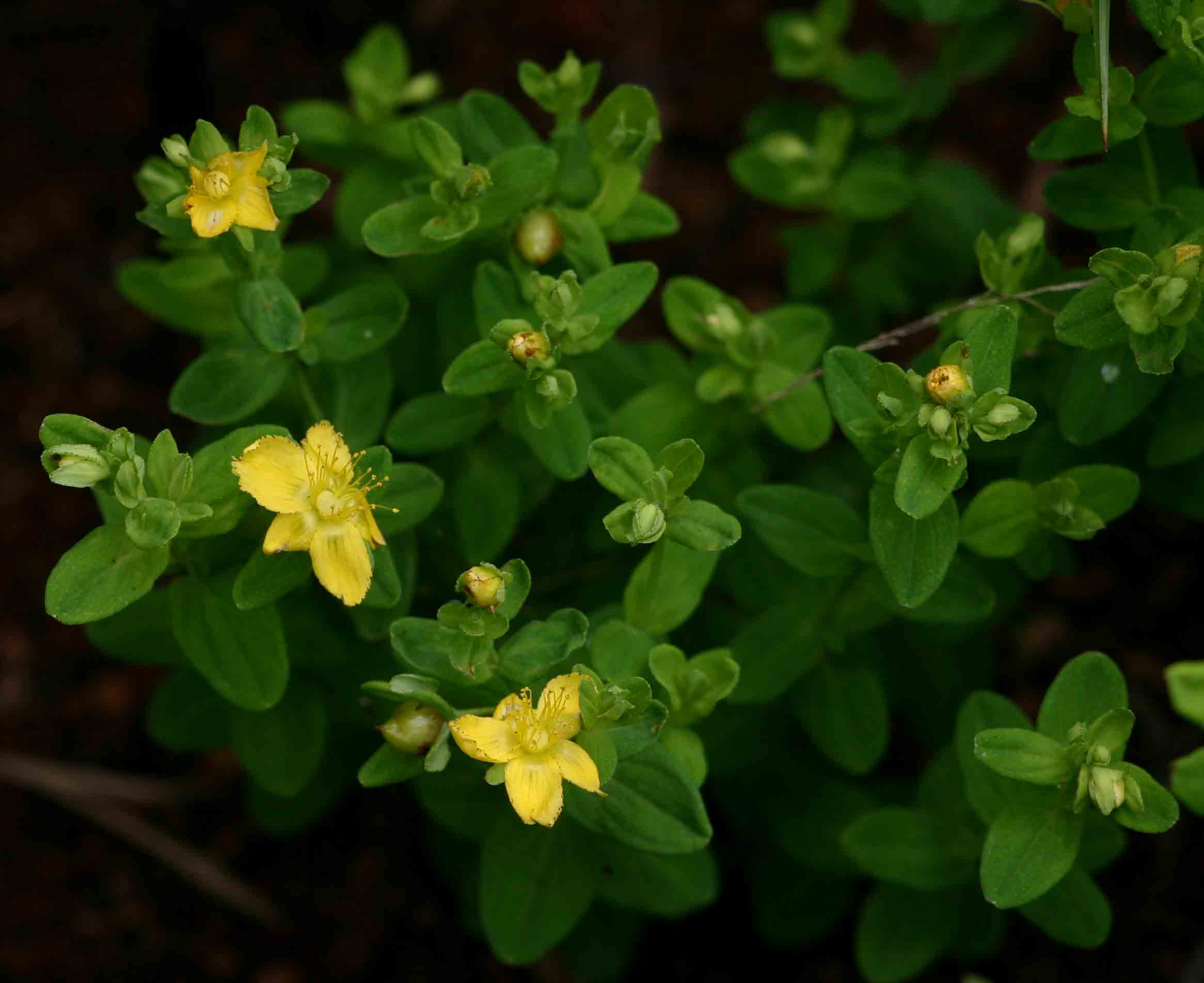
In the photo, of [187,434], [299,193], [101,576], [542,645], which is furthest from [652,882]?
[187,434]

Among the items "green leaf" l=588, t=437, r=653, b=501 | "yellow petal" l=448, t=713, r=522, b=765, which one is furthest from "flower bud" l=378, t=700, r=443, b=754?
"green leaf" l=588, t=437, r=653, b=501

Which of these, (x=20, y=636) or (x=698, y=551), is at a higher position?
(x=698, y=551)

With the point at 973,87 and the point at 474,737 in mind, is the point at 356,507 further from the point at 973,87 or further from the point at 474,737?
the point at 973,87

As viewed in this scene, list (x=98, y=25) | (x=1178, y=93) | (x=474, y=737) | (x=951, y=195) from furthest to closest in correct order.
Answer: (x=98, y=25) < (x=951, y=195) < (x=1178, y=93) < (x=474, y=737)

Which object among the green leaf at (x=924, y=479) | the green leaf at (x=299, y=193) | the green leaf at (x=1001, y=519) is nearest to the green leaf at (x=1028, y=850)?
the green leaf at (x=1001, y=519)

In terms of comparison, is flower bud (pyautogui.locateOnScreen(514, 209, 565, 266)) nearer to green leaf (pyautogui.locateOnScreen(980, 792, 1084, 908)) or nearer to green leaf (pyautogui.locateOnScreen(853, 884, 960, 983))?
green leaf (pyautogui.locateOnScreen(980, 792, 1084, 908))

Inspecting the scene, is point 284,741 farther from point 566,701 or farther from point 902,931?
point 902,931

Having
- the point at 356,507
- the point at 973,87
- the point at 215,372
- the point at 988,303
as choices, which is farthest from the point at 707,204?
the point at 356,507
